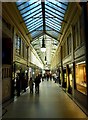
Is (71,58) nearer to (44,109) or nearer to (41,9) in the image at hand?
(41,9)

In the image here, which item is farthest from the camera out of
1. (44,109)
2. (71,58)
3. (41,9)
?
(41,9)

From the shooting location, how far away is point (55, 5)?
1593 cm

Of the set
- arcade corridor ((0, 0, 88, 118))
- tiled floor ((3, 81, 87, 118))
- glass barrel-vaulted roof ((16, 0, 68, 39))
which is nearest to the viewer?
tiled floor ((3, 81, 87, 118))

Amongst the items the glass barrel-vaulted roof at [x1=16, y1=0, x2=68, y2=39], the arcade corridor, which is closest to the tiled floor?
the arcade corridor

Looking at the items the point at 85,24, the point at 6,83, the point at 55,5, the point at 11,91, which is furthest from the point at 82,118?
the point at 55,5

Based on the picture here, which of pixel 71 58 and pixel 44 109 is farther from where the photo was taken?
pixel 71 58

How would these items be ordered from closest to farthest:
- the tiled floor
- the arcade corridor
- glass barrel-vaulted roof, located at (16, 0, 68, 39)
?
1. the tiled floor
2. the arcade corridor
3. glass barrel-vaulted roof, located at (16, 0, 68, 39)

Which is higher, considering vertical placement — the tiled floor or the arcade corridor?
the arcade corridor

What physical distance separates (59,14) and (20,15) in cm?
337

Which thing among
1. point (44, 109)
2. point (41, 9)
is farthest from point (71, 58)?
point (44, 109)

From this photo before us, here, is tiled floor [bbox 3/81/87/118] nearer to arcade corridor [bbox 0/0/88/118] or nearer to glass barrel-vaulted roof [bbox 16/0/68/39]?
arcade corridor [bbox 0/0/88/118]

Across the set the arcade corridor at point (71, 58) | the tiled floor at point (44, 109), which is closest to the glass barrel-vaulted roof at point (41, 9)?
the arcade corridor at point (71, 58)

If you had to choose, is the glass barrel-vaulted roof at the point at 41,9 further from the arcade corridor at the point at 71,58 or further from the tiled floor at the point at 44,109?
the tiled floor at the point at 44,109

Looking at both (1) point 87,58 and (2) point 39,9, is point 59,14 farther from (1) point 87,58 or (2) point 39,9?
(1) point 87,58
